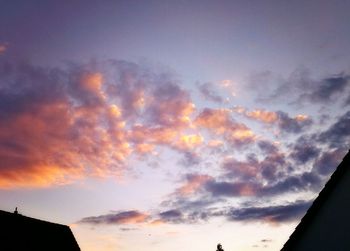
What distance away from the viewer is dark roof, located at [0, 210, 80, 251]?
1038 inches

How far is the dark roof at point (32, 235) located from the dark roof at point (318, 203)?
21.6m

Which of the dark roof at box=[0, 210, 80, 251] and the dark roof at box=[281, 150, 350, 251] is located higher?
the dark roof at box=[0, 210, 80, 251]

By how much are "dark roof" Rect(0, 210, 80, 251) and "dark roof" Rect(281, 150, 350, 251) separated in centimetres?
2157

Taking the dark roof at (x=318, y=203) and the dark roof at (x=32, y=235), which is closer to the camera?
the dark roof at (x=318, y=203)

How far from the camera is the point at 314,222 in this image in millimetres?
11969

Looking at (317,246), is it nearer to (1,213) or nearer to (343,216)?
(343,216)

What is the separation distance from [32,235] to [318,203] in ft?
79.6

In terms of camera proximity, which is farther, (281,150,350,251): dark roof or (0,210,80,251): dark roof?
(0,210,80,251): dark roof

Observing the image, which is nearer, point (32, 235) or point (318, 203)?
point (318, 203)

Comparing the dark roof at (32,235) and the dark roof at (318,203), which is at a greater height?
the dark roof at (32,235)

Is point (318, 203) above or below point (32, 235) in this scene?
below

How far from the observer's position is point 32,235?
28.3 metres

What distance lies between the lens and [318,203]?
11828 mm

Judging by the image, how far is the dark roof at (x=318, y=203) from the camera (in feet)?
36.8
